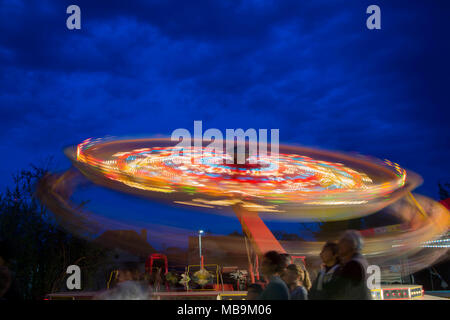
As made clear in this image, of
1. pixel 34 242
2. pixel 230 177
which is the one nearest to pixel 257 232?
pixel 230 177

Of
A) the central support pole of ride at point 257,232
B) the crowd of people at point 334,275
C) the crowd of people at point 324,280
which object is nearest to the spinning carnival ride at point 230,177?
the central support pole of ride at point 257,232

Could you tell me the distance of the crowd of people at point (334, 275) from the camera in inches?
143

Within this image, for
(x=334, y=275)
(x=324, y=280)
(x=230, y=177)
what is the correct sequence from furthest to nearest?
(x=230, y=177), (x=324, y=280), (x=334, y=275)

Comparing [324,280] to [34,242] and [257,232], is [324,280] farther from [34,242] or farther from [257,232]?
[34,242]

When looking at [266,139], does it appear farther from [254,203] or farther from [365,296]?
[365,296]

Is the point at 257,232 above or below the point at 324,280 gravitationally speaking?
above

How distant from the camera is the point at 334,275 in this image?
3.83 metres

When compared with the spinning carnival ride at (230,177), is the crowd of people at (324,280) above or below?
below

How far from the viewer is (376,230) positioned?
18.9 metres

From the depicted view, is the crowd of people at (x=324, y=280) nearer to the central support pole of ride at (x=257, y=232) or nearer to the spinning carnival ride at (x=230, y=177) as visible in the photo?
the spinning carnival ride at (x=230, y=177)

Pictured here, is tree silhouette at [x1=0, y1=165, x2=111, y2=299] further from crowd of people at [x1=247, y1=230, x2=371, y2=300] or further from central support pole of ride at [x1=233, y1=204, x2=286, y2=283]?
crowd of people at [x1=247, y1=230, x2=371, y2=300]

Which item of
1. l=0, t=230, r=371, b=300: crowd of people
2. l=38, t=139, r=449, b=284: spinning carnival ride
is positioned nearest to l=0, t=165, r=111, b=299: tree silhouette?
l=38, t=139, r=449, b=284: spinning carnival ride

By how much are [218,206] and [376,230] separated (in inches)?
353

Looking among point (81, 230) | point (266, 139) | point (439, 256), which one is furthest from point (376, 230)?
point (81, 230)
